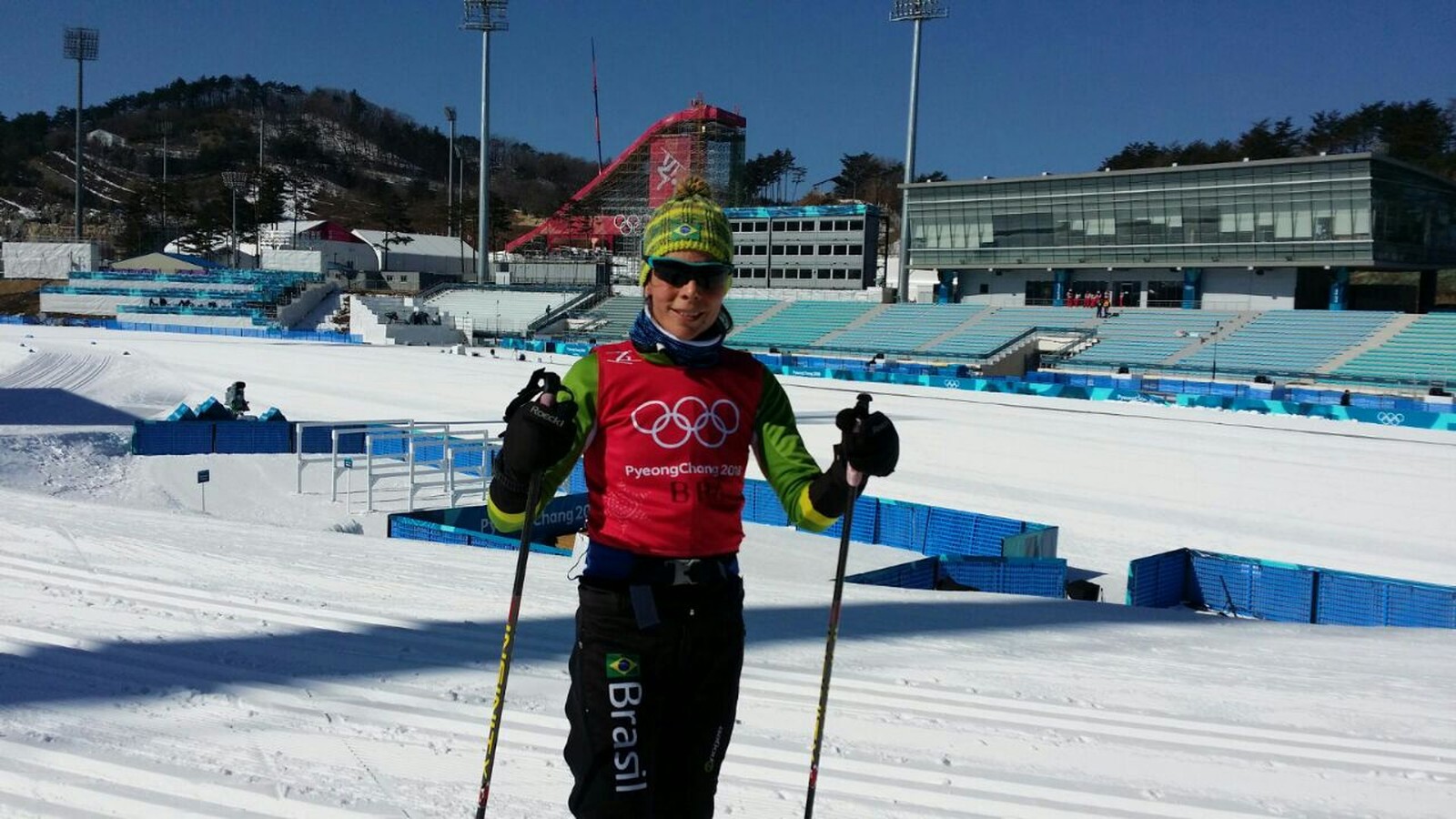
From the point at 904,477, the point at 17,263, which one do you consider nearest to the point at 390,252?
the point at 17,263

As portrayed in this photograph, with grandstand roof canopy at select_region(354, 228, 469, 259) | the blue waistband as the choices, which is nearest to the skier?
the blue waistband

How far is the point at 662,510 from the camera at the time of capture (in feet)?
7.71

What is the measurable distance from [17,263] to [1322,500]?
3512 inches

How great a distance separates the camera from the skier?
2289 mm

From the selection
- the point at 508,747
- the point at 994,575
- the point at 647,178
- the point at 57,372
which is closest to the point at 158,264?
the point at 647,178

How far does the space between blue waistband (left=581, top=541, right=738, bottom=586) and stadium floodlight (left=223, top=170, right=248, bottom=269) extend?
92.1 meters

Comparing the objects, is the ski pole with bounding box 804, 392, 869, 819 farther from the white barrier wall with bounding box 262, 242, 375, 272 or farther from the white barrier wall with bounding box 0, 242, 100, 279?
the white barrier wall with bounding box 262, 242, 375, 272

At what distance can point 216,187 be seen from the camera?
144 meters

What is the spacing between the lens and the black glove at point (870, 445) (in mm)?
2424

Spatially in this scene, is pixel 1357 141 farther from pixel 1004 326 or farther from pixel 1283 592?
pixel 1283 592

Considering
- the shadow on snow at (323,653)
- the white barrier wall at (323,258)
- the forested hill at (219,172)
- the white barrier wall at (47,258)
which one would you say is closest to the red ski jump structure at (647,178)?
the forested hill at (219,172)

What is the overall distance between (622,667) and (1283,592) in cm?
943

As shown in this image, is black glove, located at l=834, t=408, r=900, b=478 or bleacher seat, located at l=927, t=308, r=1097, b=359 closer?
black glove, located at l=834, t=408, r=900, b=478

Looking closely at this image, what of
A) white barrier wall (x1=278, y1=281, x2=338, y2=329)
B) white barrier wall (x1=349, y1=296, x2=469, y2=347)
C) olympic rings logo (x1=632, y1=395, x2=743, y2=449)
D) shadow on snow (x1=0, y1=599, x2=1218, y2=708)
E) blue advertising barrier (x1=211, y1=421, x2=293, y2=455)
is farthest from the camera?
white barrier wall (x1=278, y1=281, x2=338, y2=329)
